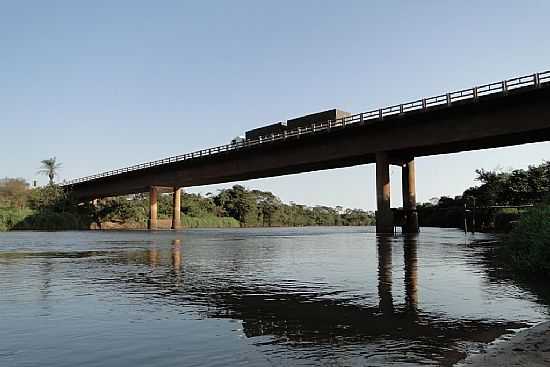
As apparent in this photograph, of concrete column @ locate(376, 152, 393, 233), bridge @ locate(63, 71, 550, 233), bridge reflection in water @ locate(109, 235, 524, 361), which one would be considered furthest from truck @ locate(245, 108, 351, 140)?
bridge reflection in water @ locate(109, 235, 524, 361)

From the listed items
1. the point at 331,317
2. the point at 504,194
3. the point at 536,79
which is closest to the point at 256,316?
the point at 331,317

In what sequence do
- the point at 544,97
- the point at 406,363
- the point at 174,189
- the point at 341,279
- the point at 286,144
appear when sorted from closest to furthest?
the point at 406,363
the point at 341,279
the point at 544,97
the point at 286,144
the point at 174,189

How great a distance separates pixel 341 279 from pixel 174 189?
84647 millimetres

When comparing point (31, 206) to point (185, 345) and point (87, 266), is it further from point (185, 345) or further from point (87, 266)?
point (185, 345)

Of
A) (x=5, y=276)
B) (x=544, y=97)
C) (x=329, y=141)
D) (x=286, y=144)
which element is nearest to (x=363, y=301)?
(x=5, y=276)

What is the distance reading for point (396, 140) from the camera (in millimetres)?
53781

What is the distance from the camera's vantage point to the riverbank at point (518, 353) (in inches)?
247

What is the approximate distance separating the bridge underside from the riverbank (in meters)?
39.0

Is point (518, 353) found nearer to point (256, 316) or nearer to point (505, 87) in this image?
point (256, 316)

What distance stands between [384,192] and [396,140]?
19.9ft

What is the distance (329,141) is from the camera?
61.1 metres

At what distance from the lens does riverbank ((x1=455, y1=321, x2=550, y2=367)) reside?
6281mm

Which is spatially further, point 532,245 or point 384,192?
point 384,192

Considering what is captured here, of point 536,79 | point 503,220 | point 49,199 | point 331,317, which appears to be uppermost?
point 536,79
